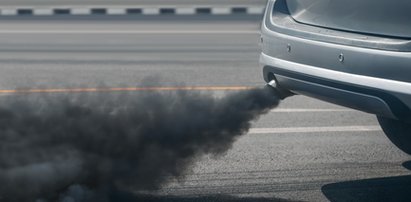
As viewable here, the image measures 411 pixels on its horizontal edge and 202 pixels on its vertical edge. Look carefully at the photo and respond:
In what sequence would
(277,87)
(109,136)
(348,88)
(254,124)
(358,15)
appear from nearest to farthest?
(348,88) → (358,15) → (109,136) → (277,87) → (254,124)

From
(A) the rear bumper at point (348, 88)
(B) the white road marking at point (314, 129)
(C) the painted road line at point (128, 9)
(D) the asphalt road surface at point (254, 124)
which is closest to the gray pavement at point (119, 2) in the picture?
(C) the painted road line at point (128, 9)

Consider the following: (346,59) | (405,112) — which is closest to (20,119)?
(346,59)

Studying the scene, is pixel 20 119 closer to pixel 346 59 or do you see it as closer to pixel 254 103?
pixel 254 103

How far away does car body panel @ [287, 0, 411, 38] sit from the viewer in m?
4.09

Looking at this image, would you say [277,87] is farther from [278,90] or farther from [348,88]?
[348,88]

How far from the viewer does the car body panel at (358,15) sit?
4.09 m

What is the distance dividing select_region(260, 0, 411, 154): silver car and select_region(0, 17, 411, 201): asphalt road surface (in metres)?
0.72

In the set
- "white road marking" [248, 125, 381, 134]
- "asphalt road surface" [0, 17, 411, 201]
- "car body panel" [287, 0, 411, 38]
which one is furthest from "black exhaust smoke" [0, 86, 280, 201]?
"white road marking" [248, 125, 381, 134]

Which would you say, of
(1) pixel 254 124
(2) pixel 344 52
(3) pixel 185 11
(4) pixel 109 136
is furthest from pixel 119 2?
(2) pixel 344 52

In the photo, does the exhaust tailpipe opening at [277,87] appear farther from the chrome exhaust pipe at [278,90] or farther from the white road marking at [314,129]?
the white road marking at [314,129]

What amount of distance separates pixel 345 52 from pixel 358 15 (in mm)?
257

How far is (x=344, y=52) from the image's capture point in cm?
428

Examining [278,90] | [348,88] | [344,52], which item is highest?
[344,52]

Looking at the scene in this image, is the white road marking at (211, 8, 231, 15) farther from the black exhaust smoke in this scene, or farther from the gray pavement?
the black exhaust smoke
